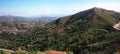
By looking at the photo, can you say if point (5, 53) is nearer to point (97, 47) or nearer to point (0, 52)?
point (0, 52)

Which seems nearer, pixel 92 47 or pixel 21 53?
pixel 21 53

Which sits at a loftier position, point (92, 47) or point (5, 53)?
point (5, 53)

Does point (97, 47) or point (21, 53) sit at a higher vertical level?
point (21, 53)

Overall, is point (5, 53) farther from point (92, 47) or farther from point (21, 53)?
point (92, 47)

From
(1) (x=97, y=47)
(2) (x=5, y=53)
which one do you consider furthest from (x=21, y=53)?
(1) (x=97, y=47)

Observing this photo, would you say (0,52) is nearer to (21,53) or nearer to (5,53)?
(5,53)

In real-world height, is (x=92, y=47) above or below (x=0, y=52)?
below

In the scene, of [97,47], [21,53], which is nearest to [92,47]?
[97,47]

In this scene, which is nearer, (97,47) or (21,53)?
(21,53)

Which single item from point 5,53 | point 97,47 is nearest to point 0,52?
point 5,53
